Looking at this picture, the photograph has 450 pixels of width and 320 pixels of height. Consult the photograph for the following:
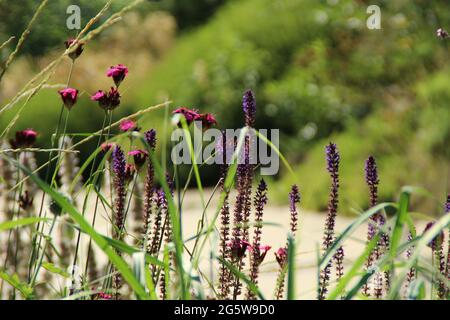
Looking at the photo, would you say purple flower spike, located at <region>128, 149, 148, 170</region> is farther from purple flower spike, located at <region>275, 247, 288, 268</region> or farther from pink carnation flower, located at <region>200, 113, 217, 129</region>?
purple flower spike, located at <region>275, 247, 288, 268</region>

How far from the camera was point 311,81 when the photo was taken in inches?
337

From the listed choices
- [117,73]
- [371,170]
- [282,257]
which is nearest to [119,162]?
[117,73]

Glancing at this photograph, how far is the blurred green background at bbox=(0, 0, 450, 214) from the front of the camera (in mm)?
7008

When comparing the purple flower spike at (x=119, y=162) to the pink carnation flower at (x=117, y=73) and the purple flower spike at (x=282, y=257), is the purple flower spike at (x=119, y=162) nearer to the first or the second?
the pink carnation flower at (x=117, y=73)

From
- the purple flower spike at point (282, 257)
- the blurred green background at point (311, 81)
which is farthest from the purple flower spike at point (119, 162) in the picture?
the blurred green background at point (311, 81)

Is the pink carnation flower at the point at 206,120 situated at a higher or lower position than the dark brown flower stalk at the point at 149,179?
higher

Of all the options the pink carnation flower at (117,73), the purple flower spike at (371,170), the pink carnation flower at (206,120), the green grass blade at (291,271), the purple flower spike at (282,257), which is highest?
the pink carnation flower at (117,73)

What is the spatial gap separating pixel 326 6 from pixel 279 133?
1.58 m

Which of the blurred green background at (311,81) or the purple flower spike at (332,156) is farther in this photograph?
the blurred green background at (311,81)

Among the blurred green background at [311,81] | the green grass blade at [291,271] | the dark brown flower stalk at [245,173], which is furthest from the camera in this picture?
the blurred green background at [311,81]

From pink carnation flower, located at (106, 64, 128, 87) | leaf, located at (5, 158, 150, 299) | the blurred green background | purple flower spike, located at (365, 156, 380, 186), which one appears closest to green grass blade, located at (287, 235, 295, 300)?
leaf, located at (5, 158, 150, 299)

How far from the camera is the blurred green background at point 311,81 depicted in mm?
7008

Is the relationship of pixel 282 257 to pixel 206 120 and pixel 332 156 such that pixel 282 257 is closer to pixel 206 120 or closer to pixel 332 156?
pixel 332 156
